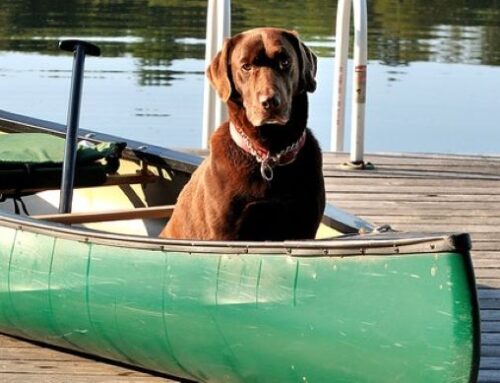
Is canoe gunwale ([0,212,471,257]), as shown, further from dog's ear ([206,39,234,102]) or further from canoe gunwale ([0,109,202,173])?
canoe gunwale ([0,109,202,173])

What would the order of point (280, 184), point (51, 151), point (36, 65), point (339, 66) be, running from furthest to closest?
point (36, 65), point (339, 66), point (51, 151), point (280, 184)

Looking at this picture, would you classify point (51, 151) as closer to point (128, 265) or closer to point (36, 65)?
point (128, 265)

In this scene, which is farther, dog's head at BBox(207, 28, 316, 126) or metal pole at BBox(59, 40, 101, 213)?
metal pole at BBox(59, 40, 101, 213)

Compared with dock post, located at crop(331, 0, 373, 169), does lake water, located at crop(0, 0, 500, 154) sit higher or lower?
lower

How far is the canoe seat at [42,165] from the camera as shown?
18.6 ft

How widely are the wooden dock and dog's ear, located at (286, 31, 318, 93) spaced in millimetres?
1162

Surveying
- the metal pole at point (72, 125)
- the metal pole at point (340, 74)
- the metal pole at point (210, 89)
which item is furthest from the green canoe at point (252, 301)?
the metal pole at point (340, 74)

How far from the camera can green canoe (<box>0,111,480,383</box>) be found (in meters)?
3.83

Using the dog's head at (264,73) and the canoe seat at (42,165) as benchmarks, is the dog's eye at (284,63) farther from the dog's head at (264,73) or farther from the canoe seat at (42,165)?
the canoe seat at (42,165)

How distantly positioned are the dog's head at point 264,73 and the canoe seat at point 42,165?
1406 mm

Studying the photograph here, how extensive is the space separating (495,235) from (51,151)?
220cm

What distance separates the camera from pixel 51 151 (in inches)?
230

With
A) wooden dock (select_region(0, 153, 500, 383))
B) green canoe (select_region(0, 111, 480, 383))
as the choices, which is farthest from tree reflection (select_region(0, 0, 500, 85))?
green canoe (select_region(0, 111, 480, 383))

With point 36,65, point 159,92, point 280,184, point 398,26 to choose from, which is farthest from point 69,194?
point 398,26
